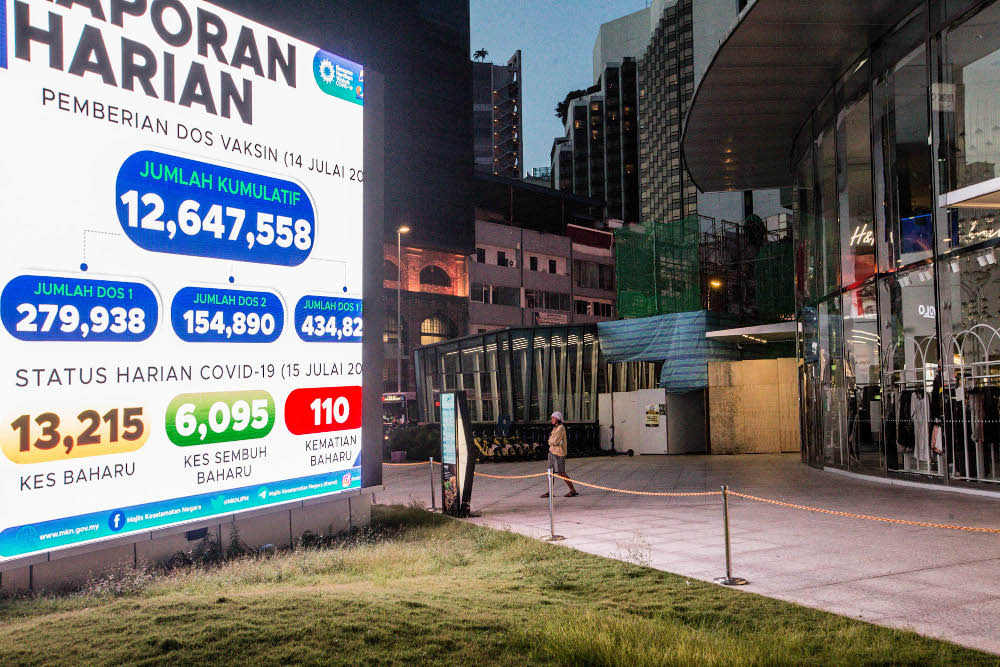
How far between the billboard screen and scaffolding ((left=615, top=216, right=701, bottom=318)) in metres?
25.5

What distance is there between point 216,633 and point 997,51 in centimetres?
1583

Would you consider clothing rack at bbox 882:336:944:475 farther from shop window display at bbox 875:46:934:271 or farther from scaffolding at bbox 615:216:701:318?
scaffolding at bbox 615:216:701:318

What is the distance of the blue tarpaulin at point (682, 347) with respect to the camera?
98.1 feet

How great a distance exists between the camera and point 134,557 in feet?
30.2

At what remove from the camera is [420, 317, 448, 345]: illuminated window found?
211ft

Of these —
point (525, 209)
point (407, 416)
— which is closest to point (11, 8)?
point (407, 416)

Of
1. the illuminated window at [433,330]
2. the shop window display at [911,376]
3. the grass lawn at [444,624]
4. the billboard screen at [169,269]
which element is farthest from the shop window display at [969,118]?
the illuminated window at [433,330]

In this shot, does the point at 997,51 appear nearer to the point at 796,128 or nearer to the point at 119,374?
the point at 796,128

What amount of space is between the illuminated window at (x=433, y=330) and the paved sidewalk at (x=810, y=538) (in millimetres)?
43784

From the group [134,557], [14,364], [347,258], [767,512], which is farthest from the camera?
[767,512]

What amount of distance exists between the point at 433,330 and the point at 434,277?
444cm

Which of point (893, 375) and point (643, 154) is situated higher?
point (643, 154)

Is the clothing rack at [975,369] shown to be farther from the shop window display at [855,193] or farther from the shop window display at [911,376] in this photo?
the shop window display at [855,193]

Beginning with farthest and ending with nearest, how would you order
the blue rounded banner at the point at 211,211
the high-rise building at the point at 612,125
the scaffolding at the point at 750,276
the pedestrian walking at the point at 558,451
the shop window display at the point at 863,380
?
the high-rise building at the point at 612,125 < the scaffolding at the point at 750,276 < the shop window display at the point at 863,380 < the pedestrian walking at the point at 558,451 < the blue rounded banner at the point at 211,211
